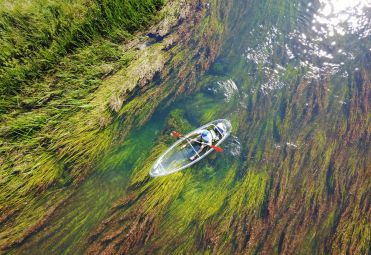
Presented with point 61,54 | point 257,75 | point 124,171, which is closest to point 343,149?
point 257,75

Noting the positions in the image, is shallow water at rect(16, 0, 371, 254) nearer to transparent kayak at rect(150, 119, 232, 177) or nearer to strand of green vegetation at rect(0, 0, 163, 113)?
transparent kayak at rect(150, 119, 232, 177)

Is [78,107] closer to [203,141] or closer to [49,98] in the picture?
[49,98]

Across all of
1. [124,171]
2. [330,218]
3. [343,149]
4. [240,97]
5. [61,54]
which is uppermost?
[61,54]

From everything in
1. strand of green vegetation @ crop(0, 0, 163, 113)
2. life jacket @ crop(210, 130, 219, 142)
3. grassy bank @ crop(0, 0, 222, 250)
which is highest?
strand of green vegetation @ crop(0, 0, 163, 113)

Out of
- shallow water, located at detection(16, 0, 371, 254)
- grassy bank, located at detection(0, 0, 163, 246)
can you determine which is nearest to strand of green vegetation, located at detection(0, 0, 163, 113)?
grassy bank, located at detection(0, 0, 163, 246)

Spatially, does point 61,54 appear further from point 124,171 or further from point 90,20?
point 124,171
